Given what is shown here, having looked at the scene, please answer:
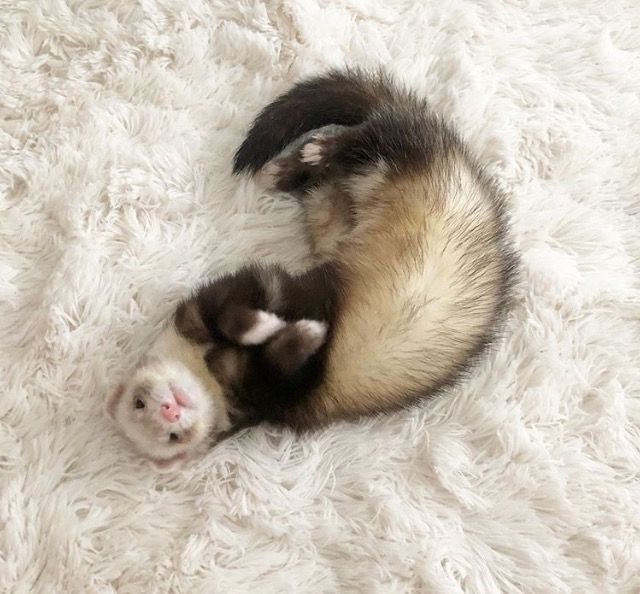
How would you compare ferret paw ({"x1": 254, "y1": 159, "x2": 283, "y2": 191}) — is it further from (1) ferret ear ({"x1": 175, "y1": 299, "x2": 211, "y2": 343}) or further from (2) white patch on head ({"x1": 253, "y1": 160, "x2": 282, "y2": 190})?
(1) ferret ear ({"x1": 175, "y1": 299, "x2": 211, "y2": 343})

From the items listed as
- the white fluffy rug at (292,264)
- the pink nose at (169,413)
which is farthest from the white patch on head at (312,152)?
the pink nose at (169,413)

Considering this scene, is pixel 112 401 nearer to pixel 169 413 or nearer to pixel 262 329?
pixel 169 413

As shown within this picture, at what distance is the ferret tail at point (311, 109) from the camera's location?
3.84 ft

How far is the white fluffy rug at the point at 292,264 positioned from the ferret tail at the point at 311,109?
0.06 m

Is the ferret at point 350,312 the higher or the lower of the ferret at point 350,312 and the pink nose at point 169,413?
the higher

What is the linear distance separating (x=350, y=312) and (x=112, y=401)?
394mm

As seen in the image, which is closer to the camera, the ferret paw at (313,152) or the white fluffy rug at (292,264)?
the white fluffy rug at (292,264)

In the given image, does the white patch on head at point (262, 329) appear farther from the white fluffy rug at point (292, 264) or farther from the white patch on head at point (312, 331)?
the white fluffy rug at point (292, 264)

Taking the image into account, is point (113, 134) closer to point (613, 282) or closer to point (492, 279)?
Answer: point (492, 279)

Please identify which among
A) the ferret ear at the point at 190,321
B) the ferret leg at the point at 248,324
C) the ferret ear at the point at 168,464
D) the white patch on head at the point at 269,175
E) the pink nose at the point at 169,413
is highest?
the white patch on head at the point at 269,175

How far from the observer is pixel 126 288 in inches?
44.5

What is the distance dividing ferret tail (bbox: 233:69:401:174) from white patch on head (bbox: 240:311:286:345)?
27 cm

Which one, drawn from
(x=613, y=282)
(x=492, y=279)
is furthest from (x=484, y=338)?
(x=613, y=282)

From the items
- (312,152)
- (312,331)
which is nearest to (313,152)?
(312,152)
